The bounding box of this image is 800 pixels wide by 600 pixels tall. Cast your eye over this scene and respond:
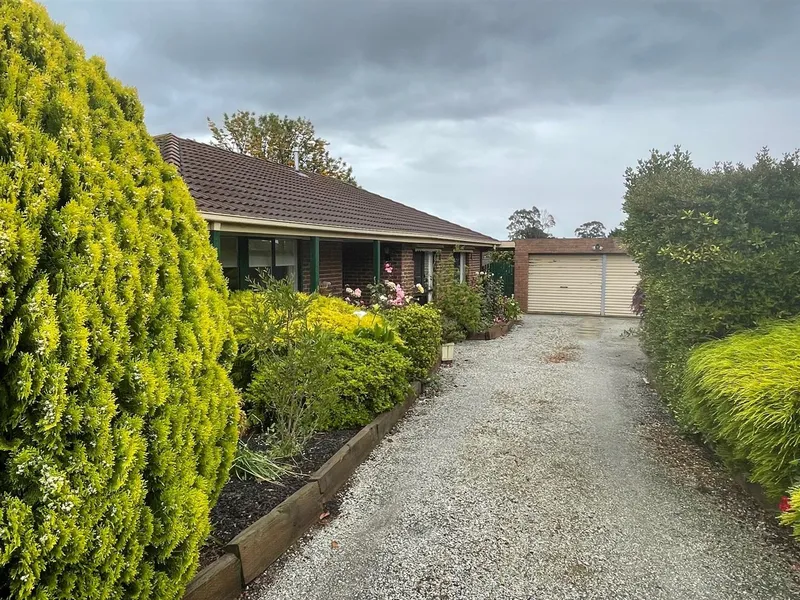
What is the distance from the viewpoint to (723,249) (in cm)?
539

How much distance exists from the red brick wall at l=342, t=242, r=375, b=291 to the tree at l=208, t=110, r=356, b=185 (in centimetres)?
1823

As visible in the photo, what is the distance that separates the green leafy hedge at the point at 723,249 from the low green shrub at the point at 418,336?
335 cm

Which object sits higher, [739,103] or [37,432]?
[739,103]

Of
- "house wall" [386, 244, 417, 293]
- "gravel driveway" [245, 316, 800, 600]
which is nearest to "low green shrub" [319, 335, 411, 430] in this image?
Answer: "gravel driveway" [245, 316, 800, 600]

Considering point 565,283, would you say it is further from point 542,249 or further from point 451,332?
point 451,332

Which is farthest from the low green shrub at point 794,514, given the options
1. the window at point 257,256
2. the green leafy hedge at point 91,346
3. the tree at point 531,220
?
the tree at point 531,220

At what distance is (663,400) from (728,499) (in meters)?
2.74

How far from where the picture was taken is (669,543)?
3.56 m

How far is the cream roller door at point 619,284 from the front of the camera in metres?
19.2

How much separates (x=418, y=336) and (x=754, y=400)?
472 cm

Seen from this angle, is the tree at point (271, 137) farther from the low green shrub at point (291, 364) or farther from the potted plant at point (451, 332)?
the low green shrub at point (291, 364)

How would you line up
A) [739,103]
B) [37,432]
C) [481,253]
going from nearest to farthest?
[37,432]
[739,103]
[481,253]

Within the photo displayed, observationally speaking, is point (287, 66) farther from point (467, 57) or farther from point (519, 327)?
point (519, 327)

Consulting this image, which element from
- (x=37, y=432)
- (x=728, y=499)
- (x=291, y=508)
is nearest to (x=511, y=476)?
(x=728, y=499)
